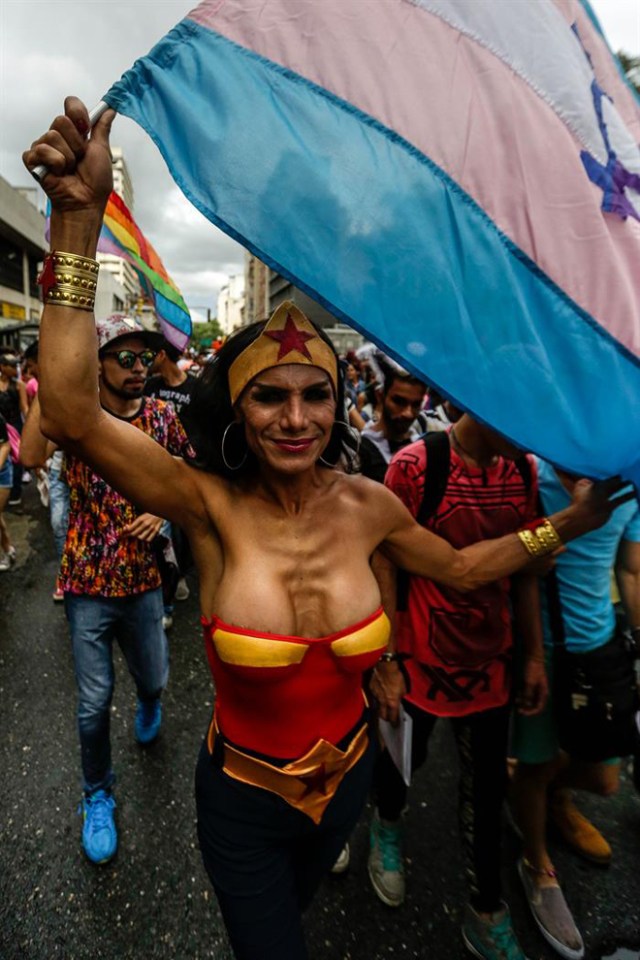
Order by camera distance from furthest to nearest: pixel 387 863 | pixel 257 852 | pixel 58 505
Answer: pixel 58 505, pixel 387 863, pixel 257 852

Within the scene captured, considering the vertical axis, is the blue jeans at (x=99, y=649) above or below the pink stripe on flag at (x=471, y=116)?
below

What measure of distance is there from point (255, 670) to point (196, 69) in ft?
4.83

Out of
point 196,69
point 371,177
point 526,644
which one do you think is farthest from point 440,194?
point 526,644

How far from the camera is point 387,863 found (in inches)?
93.0

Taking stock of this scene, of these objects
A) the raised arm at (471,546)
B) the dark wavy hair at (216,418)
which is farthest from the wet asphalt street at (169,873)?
the dark wavy hair at (216,418)

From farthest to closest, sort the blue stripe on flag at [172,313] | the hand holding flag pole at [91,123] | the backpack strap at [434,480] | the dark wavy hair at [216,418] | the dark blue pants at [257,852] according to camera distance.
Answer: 1. the blue stripe on flag at [172,313]
2. the backpack strap at [434,480]
3. the dark wavy hair at [216,418]
4. the dark blue pants at [257,852]
5. the hand holding flag pole at [91,123]

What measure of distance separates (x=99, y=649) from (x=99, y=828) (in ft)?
2.66

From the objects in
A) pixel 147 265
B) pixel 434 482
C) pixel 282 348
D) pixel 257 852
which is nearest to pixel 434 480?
pixel 434 482

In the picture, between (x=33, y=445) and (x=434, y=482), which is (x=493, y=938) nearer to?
(x=434, y=482)

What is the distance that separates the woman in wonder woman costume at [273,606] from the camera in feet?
4.75

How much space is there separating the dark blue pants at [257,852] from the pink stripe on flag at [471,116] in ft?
5.30

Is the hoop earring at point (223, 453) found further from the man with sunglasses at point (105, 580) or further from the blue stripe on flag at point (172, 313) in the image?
the blue stripe on flag at point (172, 313)

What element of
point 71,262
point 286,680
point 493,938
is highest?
point 71,262

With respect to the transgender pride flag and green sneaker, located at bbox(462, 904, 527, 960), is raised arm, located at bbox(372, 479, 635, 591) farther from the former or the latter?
green sneaker, located at bbox(462, 904, 527, 960)
